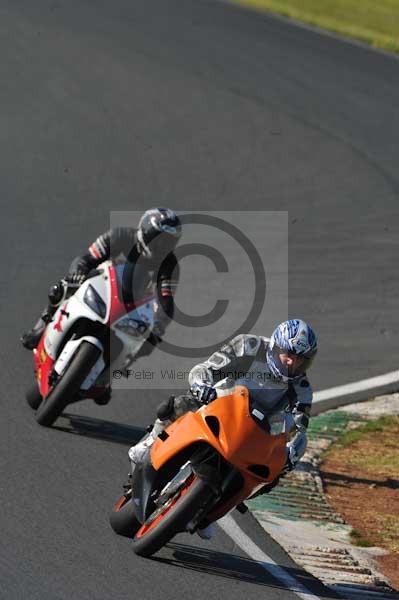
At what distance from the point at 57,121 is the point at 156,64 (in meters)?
3.10

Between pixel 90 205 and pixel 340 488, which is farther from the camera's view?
pixel 90 205

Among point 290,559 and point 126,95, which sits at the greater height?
point 290,559

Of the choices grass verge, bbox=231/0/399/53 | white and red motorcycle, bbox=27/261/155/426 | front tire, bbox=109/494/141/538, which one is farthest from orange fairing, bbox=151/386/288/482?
grass verge, bbox=231/0/399/53

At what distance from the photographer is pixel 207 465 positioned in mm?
7184

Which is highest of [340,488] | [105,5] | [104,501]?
[104,501]

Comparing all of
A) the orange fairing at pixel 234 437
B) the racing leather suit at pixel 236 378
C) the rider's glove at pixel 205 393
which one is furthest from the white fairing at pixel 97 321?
the orange fairing at pixel 234 437

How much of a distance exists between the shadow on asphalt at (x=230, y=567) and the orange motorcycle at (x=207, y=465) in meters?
0.27

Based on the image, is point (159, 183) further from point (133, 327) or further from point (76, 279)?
point (133, 327)

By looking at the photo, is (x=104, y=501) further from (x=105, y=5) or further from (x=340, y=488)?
(x=105, y=5)

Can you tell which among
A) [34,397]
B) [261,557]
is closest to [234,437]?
[261,557]

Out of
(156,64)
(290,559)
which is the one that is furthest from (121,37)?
(290,559)

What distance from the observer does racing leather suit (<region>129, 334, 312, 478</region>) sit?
7.73m

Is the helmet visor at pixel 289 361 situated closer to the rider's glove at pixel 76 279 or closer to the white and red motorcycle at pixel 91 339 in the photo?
the white and red motorcycle at pixel 91 339

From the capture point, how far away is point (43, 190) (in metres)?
15.5
